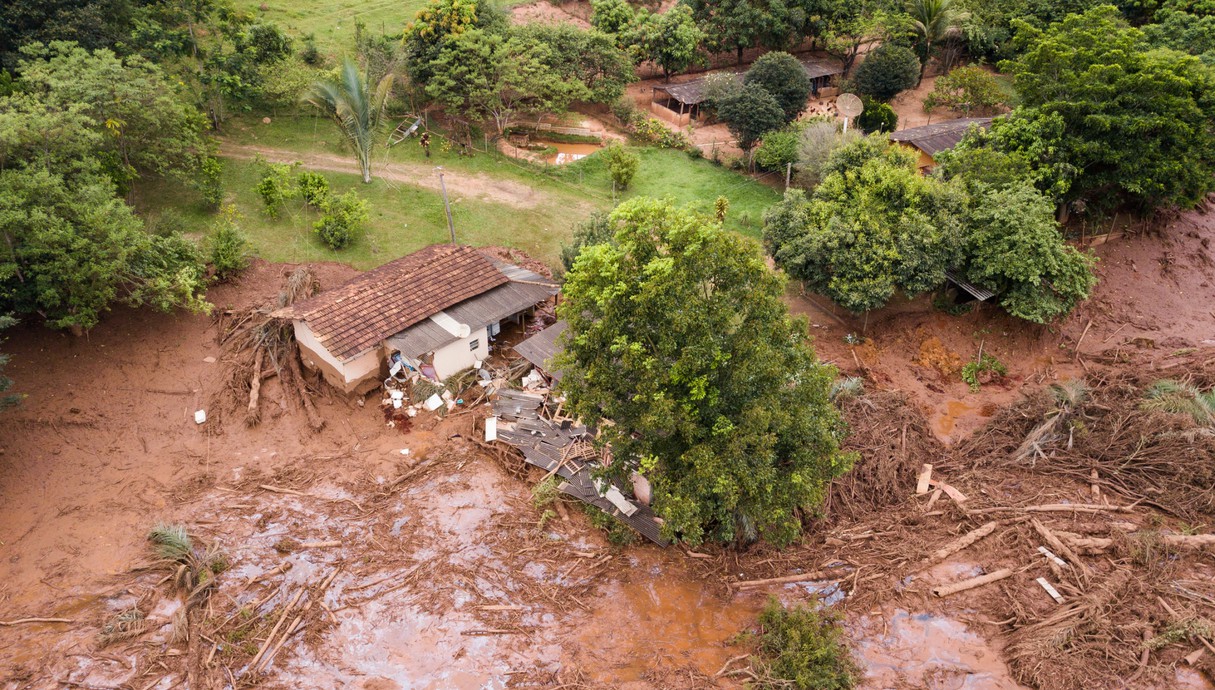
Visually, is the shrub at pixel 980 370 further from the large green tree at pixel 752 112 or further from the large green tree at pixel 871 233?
the large green tree at pixel 752 112

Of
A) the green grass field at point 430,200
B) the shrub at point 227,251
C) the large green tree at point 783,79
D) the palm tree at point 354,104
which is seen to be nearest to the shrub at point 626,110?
the green grass field at point 430,200

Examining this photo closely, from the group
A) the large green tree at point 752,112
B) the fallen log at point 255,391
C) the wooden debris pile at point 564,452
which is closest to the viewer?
the wooden debris pile at point 564,452

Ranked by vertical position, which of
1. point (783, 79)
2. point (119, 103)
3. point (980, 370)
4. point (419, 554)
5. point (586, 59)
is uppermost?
point (119, 103)

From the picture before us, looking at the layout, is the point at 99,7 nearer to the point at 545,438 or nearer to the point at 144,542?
the point at 144,542

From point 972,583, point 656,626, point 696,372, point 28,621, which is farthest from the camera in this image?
point 972,583

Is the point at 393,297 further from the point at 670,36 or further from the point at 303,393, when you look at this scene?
the point at 670,36

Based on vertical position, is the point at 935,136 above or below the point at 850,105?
below

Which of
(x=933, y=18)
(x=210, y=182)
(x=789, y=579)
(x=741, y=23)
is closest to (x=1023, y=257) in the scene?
(x=789, y=579)
